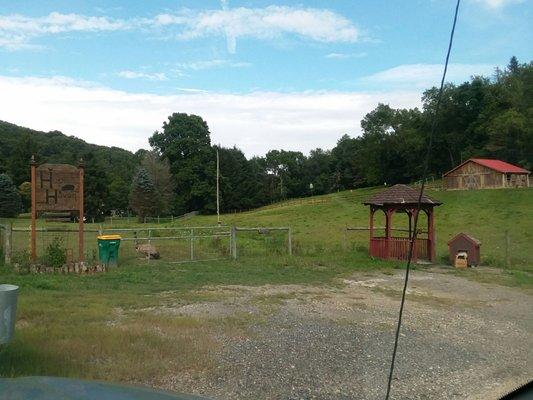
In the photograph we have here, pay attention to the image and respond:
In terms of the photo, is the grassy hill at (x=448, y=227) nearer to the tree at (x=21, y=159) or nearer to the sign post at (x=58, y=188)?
the sign post at (x=58, y=188)

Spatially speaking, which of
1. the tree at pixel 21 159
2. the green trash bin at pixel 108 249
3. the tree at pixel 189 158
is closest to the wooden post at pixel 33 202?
the green trash bin at pixel 108 249

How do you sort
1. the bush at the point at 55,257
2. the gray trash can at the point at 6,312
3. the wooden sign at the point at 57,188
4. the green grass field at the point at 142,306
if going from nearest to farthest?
the gray trash can at the point at 6,312 → the green grass field at the point at 142,306 → the bush at the point at 55,257 → the wooden sign at the point at 57,188

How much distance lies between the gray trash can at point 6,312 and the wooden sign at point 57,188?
10.7 meters

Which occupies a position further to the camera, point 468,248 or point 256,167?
point 256,167

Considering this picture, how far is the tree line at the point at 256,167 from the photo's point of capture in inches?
2783

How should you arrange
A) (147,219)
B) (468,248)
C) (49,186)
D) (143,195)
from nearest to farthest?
(49,186)
(468,248)
(147,219)
(143,195)

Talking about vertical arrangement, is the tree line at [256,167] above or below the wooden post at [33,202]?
above

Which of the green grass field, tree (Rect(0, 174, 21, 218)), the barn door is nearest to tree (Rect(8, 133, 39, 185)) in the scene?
tree (Rect(0, 174, 21, 218))

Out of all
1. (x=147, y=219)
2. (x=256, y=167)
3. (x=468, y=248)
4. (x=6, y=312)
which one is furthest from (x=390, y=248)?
(x=256, y=167)

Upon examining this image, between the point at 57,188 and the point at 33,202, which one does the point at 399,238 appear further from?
the point at 33,202

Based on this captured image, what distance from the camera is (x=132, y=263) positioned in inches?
648

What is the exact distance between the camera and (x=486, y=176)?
5984 cm

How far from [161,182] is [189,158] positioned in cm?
1163

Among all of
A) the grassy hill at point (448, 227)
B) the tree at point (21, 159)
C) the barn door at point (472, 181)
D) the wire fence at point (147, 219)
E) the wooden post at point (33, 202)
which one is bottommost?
the wire fence at point (147, 219)
